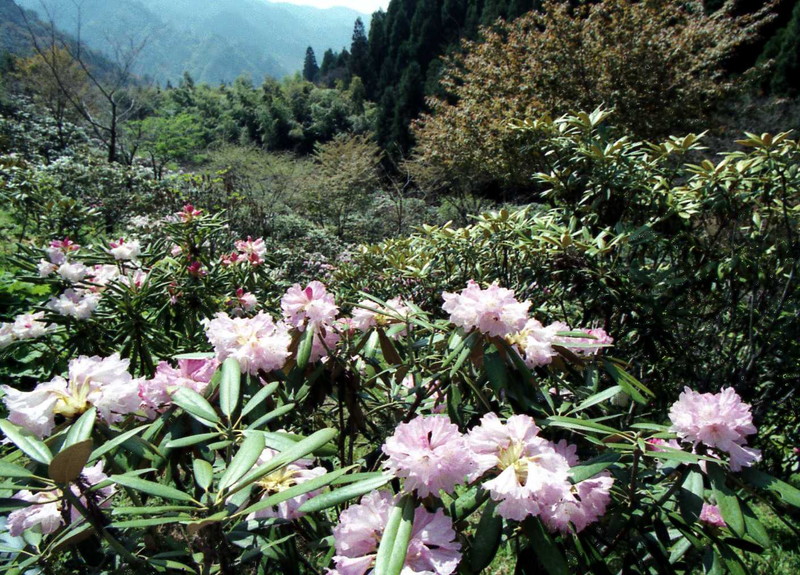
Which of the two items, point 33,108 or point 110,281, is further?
point 33,108

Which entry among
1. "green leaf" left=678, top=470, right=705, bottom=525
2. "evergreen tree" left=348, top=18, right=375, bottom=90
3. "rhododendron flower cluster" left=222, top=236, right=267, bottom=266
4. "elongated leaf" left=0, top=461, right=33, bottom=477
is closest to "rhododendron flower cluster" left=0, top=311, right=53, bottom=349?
"rhododendron flower cluster" left=222, top=236, right=267, bottom=266

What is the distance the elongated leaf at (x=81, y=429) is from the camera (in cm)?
70

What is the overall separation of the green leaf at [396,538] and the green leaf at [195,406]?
0.36 metres

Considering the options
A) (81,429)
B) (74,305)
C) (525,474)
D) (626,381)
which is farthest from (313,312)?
(74,305)

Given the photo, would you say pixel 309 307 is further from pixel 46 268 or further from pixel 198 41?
pixel 198 41

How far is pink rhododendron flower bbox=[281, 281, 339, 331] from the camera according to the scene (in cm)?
109

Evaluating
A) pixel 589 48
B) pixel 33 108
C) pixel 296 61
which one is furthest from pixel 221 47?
pixel 589 48

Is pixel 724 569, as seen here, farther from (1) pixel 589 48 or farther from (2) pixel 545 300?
(1) pixel 589 48

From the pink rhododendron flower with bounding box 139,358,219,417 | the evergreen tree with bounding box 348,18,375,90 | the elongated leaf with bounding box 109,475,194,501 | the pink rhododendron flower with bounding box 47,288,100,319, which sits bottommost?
the pink rhododendron flower with bounding box 47,288,100,319

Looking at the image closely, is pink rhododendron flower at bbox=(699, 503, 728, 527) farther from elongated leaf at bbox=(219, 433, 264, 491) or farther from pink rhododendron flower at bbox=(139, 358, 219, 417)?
pink rhododendron flower at bbox=(139, 358, 219, 417)

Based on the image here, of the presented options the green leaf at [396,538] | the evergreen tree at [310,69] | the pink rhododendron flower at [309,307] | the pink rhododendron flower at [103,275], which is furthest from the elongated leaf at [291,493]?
the evergreen tree at [310,69]

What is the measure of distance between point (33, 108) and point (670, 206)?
63.2ft

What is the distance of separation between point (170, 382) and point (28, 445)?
12.2 inches

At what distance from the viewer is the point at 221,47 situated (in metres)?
163
